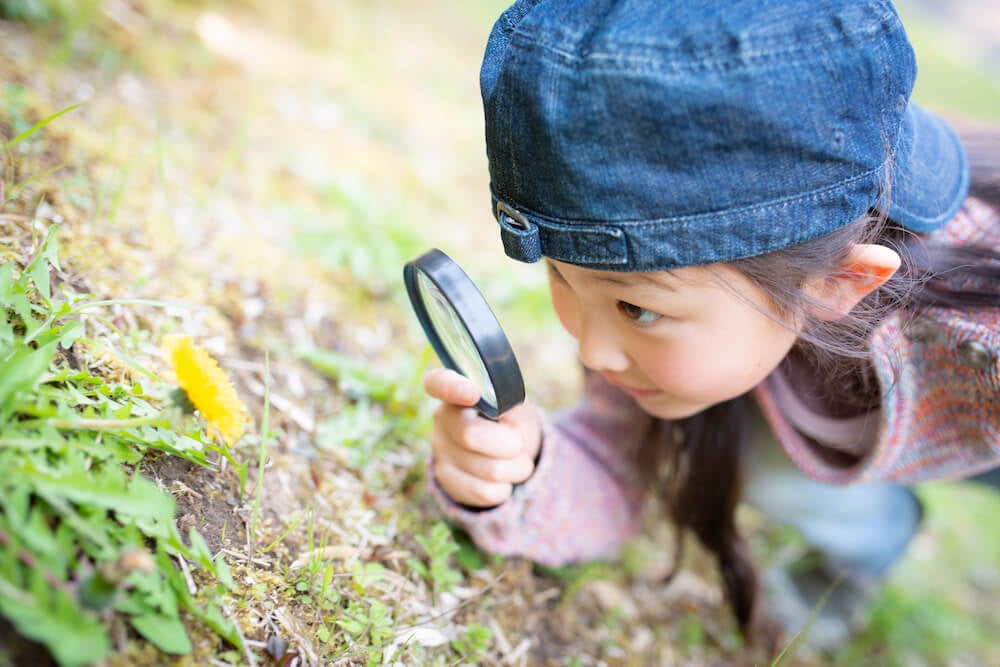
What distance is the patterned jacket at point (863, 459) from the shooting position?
1.85m

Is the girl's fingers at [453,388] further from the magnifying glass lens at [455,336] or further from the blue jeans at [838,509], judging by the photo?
the blue jeans at [838,509]

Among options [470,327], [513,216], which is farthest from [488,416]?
[513,216]

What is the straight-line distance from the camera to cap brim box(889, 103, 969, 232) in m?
1.67

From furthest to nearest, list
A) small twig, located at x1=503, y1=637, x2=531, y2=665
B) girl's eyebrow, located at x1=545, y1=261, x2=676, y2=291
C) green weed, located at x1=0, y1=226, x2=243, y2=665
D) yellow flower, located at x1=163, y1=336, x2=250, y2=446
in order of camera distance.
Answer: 1. small twig, located at x1=503, y1=637, x2=531, y2=665
2. girl's eyebrow, located at x1=545, y1=261, x2=676, y2=291
3. yellow flower, located at x1=163, y1=336, x2=250, y2=446
4. green weed, located at x1=0, y1=226, x2=243, y2=665

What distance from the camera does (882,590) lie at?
2.85 metres

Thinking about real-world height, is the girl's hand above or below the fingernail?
below

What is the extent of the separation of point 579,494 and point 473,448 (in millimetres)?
521

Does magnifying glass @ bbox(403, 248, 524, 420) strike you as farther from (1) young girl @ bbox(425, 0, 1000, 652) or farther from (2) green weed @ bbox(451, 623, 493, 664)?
(2) green weed @ bbox(451, 623, 493, 664)

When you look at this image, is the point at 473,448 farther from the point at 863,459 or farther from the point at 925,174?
the point at 925,174

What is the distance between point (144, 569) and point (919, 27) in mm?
13063

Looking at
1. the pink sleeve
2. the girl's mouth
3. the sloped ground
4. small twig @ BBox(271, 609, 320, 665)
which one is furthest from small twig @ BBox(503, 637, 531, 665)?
the girl's mouth

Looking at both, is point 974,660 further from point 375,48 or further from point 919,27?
point 919,27

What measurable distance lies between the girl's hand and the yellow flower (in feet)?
1.68


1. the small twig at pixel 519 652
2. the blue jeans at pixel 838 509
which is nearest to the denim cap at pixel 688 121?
the small twig at pixel 519 652
